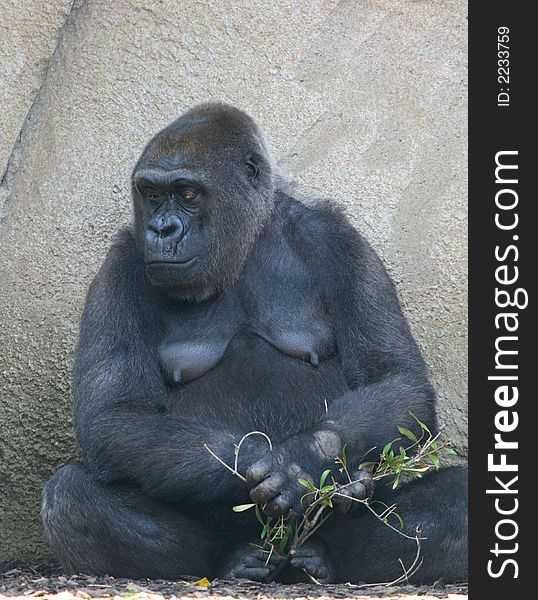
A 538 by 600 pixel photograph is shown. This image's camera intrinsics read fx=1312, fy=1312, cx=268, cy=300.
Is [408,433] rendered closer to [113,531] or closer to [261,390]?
[261,390]

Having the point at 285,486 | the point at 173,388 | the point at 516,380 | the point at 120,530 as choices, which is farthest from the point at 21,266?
the point at 516,380

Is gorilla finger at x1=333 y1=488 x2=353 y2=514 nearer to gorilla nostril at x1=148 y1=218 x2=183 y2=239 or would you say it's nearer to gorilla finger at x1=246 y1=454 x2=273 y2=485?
gorilla finger at x1=246 y1=454 x2=273 y2=485

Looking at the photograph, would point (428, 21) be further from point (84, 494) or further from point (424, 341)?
point (84, 494)

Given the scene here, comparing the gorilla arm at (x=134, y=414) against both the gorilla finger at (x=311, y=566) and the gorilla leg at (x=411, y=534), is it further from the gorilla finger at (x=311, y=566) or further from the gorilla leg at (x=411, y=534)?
the gorilla leg at (x=411, y=534)

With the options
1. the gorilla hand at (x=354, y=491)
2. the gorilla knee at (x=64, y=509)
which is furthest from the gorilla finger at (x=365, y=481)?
the gorilla knee at (x=64, y=509)

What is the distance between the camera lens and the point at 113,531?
487 cm

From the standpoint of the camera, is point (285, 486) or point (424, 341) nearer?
point (285, 486)

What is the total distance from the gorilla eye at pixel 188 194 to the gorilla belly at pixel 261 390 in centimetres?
60

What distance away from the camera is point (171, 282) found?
5.11 metres

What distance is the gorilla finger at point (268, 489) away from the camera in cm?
455

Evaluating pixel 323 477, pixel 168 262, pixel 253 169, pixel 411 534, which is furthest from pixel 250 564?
pixel 253 169

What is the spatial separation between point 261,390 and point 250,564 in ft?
2.34

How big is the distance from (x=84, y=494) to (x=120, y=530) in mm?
191

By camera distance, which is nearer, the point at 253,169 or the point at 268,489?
the point at 268,489
